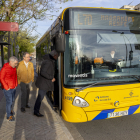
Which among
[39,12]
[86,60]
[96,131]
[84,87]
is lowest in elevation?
[96,131]

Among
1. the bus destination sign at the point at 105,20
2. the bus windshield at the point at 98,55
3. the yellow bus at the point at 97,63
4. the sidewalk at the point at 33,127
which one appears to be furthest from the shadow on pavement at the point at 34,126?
the bus destination sign at the point at 105,20

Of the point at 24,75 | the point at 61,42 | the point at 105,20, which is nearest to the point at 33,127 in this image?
the point at 24,75

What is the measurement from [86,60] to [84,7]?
1.22 m

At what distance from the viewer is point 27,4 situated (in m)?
11.1

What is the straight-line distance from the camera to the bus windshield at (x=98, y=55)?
369 centimetres

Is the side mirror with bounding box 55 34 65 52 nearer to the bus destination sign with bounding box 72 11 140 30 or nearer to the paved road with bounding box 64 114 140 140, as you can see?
the bus destination sign with bounding box 72 11 140 30

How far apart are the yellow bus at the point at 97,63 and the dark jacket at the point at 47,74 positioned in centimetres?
56

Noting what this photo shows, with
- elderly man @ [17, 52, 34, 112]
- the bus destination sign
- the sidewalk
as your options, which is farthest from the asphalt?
the bus destination sign

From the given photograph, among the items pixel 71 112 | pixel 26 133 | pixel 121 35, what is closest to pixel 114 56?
Answer: pixel 121 35

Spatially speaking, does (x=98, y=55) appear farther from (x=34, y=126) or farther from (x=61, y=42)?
(x=34, y=126)

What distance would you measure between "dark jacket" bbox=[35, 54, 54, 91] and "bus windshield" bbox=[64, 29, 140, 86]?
832 mm

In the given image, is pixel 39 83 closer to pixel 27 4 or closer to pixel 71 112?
pixel 71 112

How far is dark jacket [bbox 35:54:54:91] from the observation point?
14.6 ft

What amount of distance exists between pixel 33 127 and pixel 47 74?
139 centimetres
